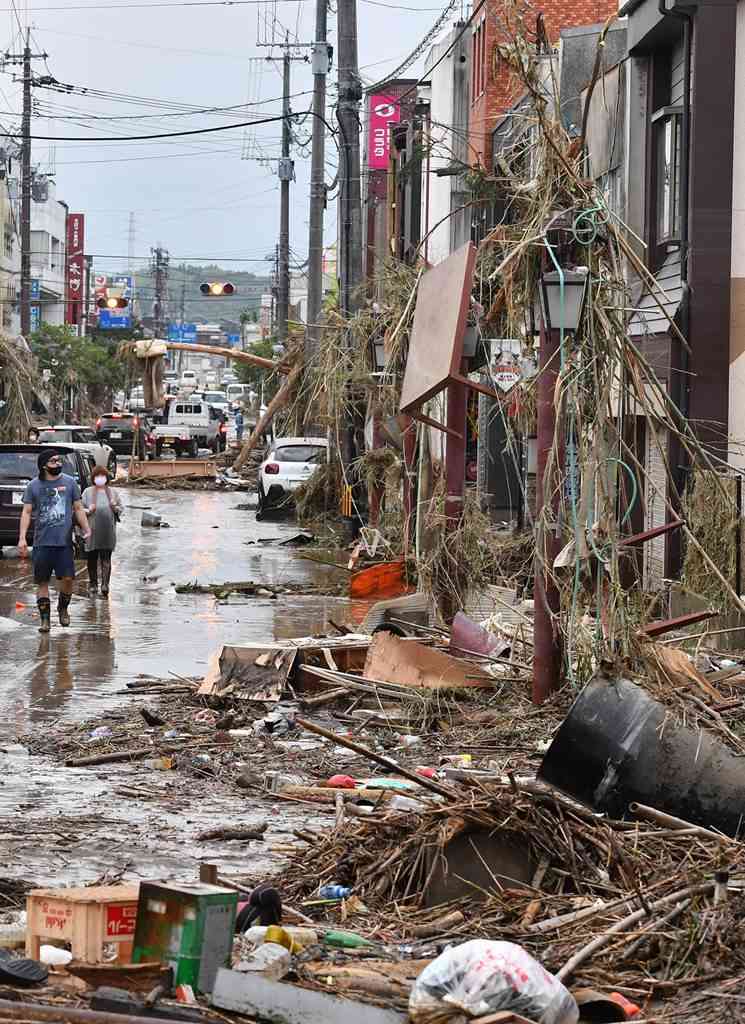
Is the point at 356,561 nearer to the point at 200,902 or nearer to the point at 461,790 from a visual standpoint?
the point at 461,790

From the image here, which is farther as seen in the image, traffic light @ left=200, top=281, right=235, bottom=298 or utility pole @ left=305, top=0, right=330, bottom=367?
traffic light @ left=200, top=281, right=235, bottom=298

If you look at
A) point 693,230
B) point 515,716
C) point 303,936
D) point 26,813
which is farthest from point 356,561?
point 303,936

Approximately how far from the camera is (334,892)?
7.09m

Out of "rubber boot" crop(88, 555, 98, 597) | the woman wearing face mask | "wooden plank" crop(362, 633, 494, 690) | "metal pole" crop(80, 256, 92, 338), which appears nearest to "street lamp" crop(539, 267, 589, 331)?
"wooden plank" crop(362, 633, 494, 690)

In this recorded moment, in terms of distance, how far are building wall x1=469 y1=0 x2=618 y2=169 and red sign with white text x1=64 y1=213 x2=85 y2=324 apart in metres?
86.2

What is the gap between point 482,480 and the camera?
3244 cm

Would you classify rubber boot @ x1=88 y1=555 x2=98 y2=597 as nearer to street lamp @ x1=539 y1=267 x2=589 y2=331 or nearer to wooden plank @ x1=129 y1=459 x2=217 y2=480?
street lamp @ x1=539 y1=267 x2=589 y2=331

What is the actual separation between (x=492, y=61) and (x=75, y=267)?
9792 centimetres

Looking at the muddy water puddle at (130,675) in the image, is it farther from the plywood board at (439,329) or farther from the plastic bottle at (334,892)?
the plywood board at (439,329)

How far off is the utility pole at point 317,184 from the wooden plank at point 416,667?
69.0ft

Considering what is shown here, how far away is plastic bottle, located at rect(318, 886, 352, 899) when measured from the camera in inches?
279

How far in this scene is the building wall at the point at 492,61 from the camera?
3309 cm

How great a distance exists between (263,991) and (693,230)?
45.4 feet

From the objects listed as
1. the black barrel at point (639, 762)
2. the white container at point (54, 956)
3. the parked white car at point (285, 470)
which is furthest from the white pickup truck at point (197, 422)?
the white container at point (54, 956)
